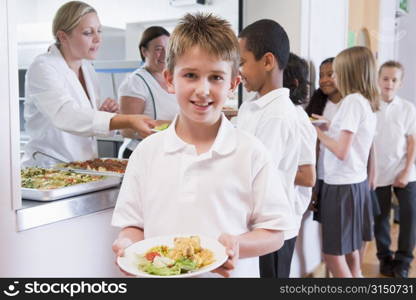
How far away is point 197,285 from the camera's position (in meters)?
1.08

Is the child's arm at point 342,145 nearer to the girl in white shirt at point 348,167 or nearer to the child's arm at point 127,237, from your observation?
the girl in white shirt at point 348,167

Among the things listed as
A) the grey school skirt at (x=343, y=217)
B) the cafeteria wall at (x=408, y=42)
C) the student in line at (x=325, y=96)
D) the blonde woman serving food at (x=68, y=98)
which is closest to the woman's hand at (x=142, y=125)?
the blonde woman serving food at (x=68, y=98)

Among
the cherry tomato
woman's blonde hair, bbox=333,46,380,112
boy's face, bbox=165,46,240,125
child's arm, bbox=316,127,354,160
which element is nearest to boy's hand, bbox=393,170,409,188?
woman's blonde hair, bbox=333,46,380,112

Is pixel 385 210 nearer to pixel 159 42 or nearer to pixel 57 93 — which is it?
pixel 159 42

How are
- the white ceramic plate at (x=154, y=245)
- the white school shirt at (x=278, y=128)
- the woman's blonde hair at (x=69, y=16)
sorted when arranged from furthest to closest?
1. the woman's blonde hair at (x=69, y=16)
2. the white school shirt at (x=278, y=128)
3. the white ceramic plate at (x=154, y=245)

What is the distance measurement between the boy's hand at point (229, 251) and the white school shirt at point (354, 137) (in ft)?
4.68

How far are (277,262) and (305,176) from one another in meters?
0.30

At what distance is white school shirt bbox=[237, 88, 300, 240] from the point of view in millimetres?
1387

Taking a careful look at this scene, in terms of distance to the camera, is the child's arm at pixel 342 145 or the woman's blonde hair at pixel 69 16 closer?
the woman's blonde hair at pixel 69 16

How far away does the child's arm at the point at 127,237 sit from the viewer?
97 cm

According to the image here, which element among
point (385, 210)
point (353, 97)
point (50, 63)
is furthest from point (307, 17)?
point (50, 63)

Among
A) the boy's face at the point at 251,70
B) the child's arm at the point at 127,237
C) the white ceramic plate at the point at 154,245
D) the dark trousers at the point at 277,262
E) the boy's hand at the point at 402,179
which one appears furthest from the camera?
the boy's hand at the point at 402,179

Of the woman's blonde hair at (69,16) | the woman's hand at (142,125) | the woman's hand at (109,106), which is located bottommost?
the woman's hand at (142,125)

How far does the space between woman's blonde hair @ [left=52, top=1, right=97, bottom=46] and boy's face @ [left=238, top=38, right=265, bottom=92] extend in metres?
0.68
